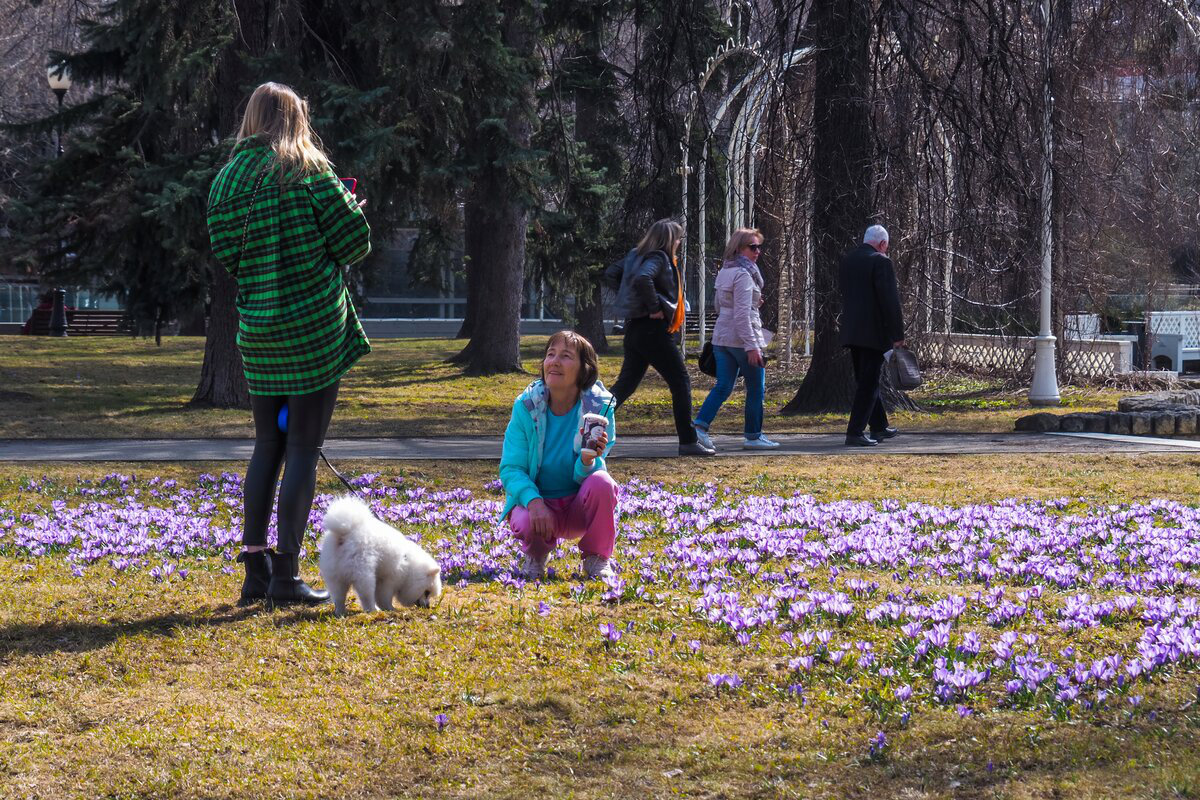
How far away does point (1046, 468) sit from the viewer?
1047 centimetres

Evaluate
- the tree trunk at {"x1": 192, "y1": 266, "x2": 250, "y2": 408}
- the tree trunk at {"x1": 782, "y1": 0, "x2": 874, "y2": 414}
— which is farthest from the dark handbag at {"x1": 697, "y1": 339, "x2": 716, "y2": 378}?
the tree trunk at {"x1": 192, "y1": 266, "x2": 250, "y2": 408}

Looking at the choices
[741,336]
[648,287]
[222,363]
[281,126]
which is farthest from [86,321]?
[281,126]

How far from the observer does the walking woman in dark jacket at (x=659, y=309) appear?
10984 millimetres

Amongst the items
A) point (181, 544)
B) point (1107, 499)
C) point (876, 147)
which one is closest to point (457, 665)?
point (181, 544)

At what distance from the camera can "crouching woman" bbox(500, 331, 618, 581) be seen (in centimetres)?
594

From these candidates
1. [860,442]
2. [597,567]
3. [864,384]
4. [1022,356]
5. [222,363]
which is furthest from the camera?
[1022,356]

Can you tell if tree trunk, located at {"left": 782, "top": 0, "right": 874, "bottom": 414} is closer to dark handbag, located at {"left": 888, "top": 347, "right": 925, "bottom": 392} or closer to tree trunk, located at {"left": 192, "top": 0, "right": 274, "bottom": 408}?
dark handbag, located at {"left": 888, "top": 347, "right": 925, "bottom": 392}

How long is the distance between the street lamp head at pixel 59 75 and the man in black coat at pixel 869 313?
1091 centimetres

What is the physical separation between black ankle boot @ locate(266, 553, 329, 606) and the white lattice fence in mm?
14678

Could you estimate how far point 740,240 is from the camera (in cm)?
1179

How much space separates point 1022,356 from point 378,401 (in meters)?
9.24

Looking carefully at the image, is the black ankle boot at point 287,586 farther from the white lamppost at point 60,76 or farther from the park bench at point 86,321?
the park bench at point 86,321

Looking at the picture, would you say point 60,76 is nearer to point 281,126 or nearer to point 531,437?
point 281,126

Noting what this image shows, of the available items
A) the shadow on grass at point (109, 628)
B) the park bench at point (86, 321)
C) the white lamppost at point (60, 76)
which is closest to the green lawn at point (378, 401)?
the white lamppost at point (60, 76)
